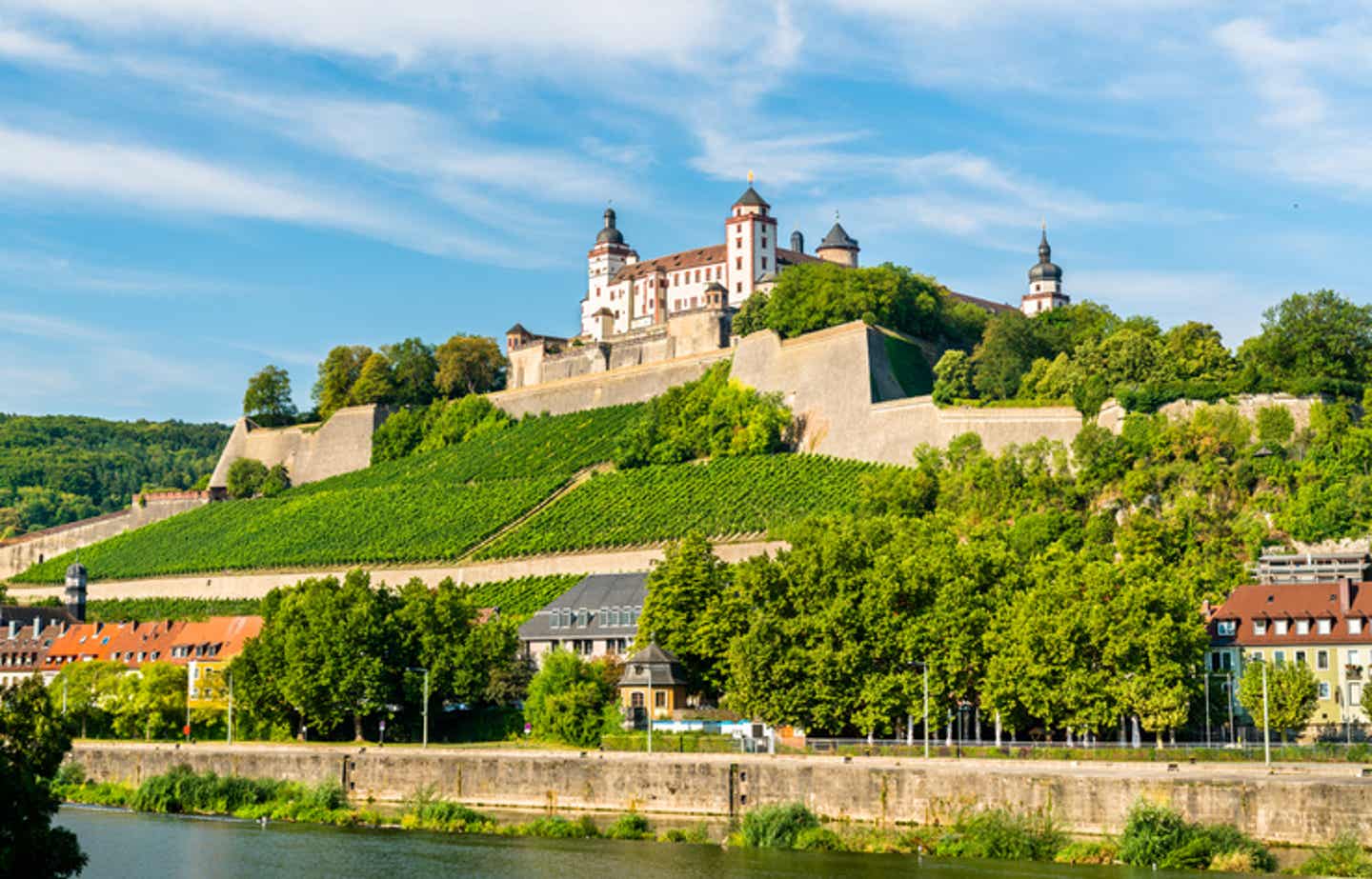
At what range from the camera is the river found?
3922cm

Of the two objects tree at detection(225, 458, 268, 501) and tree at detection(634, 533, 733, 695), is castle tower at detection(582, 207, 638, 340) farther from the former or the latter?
tree at detection(634, 533, 733, 695)

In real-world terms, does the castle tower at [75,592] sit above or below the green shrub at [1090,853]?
above

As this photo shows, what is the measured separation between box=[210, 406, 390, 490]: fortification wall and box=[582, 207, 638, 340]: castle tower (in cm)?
2040

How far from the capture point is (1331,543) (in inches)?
2501

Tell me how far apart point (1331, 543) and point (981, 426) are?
19534mm

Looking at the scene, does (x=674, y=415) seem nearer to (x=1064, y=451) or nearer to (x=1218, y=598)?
(x=1064, y=451)

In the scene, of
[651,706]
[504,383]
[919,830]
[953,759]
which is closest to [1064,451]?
[651,706]

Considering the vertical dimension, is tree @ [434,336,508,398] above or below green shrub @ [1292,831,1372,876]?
above

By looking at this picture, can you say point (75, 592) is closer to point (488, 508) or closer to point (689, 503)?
point (488, 508)

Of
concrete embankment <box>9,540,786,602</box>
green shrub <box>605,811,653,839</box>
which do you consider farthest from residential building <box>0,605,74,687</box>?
green shrub <box>605,811,653,839</box>

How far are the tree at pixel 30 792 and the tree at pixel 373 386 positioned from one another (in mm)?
89577

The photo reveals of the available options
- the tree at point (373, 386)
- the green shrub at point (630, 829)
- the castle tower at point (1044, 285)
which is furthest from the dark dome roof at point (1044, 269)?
the green shrub at point (630, 829)

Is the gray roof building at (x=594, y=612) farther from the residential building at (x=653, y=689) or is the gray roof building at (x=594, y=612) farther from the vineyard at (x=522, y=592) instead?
the residential building at (x=653, y=689)

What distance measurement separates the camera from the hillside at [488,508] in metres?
85.1
